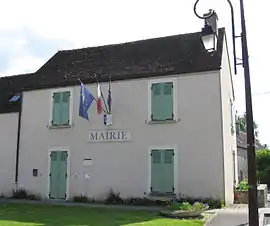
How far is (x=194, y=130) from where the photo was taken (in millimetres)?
14484

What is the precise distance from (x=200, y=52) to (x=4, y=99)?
1096 cm

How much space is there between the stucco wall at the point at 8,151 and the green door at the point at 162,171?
23.6 ft

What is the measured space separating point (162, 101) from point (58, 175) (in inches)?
221

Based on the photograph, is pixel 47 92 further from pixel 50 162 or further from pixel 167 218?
pixel 167 218

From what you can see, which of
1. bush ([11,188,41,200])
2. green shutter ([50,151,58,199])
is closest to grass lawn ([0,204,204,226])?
green shutter ([50,151,58,199])

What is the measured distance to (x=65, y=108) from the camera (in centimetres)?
1694

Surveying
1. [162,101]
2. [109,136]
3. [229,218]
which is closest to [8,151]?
[109,136]

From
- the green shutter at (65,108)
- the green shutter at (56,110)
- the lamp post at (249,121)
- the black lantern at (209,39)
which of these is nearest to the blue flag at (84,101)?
the green shutter at (65,108)

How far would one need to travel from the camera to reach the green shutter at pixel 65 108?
16.8m

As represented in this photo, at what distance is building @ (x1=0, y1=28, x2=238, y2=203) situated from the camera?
14343 mm

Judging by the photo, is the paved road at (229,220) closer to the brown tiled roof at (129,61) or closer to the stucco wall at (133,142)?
the stucco wall at (133,142)

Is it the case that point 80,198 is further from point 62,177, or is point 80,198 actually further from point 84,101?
point 84,101

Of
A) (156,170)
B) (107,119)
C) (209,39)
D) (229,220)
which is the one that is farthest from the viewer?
(107,119)

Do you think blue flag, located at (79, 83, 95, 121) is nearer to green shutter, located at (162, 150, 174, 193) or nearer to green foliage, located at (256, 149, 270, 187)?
green shutter, located at (162, 150, 174, 193)
